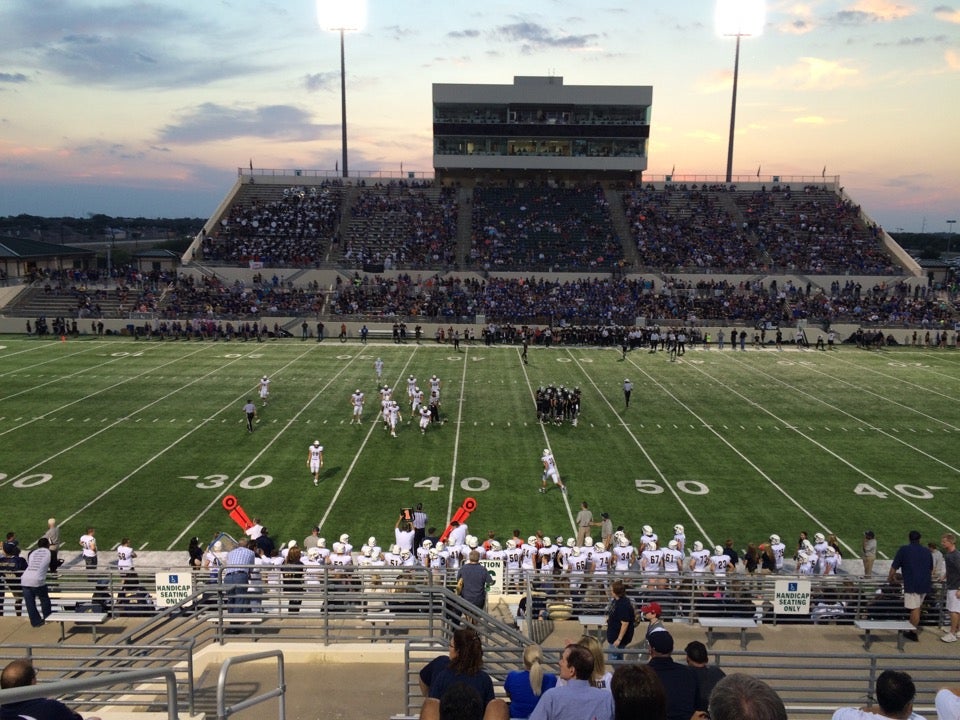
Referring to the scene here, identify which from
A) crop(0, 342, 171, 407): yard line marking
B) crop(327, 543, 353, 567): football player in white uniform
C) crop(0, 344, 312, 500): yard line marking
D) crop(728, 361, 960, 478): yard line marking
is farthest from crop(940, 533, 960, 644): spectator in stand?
crop(0, 342, 171, 407): yard line marking

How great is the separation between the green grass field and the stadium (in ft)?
0.39

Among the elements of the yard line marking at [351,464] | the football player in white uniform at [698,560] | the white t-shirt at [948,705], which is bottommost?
the yard line marking at [351,464]

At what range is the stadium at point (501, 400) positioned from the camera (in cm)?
920

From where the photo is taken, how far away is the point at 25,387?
26734mm

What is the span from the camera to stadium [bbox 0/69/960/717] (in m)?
9.20

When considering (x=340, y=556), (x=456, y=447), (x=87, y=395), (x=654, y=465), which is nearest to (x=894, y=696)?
(x=340, y=556)

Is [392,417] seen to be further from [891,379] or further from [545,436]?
[891,379]

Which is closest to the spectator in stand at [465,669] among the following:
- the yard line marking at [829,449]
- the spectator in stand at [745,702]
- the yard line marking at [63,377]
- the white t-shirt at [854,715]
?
the spectator in stand at [745,702]

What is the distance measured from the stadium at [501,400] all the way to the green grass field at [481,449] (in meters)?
0.12

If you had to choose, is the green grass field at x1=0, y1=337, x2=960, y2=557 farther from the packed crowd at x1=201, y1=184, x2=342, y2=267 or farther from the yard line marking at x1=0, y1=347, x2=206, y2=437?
the packed crowd at x1=201, y1=184, x2=342, y2=267

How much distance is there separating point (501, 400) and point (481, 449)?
578cm

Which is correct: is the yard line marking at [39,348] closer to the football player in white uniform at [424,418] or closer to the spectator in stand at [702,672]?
the football player in white uniform at [424,418]

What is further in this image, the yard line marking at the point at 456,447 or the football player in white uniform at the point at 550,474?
the football player in white uniform at the point at 550,474

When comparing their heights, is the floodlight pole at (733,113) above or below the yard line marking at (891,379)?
above
